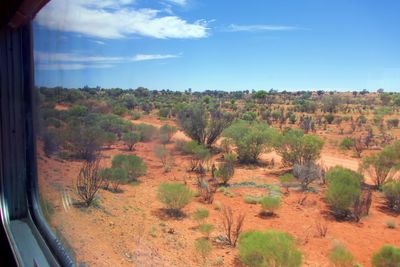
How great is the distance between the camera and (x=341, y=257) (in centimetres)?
529

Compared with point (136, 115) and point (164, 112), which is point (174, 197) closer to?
point (136, 115)

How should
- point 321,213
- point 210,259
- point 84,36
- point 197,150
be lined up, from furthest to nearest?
1. point 197,150
2. point 321,213
3. point 210,259
4. point 84,36

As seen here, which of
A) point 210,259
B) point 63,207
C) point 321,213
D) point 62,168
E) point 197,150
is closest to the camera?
point 63,207

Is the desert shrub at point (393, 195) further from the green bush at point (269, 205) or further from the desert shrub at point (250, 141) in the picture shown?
the desert shrub at point (250, 141)

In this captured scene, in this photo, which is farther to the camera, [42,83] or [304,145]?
[304,145]

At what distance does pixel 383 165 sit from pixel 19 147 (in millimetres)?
10050

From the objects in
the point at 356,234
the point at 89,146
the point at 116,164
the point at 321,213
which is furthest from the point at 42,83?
the point at 321,213

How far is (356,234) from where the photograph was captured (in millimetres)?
6676

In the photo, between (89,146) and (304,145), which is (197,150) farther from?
(89,146)

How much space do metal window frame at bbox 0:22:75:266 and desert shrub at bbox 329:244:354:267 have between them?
12.7 feet

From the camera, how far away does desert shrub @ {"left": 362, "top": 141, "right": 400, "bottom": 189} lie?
10516 mm

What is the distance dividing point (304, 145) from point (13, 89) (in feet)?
38.4

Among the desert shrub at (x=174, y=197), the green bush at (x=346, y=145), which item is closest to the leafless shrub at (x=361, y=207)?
the desert shrub at (x=174, y=197)

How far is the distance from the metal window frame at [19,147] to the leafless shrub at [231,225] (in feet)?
11.6
